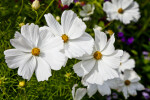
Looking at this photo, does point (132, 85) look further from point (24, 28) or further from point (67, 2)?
point (24, 28)

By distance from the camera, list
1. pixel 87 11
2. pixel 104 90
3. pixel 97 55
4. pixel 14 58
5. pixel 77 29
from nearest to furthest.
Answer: pixel 14 58 < pixel 77 29 < pixel 97 55 < pixel 104 90 < pixel 87 11

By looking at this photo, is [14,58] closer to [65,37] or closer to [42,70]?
[42,70]

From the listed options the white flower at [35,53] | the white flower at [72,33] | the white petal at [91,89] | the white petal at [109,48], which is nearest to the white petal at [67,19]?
the white flower at [72,33]

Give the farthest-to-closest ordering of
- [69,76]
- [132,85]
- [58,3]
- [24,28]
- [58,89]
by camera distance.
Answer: [132,85] → [58,3] → [58,89] → [69,76] → [24,28]

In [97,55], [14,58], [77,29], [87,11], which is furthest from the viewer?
[87,11]

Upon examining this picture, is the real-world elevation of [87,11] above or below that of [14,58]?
above

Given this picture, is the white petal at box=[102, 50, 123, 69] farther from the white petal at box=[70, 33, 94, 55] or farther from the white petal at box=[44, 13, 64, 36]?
the white petal at box=[44, 13, 64, 36]

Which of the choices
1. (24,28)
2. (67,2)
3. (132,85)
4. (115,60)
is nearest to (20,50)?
(24,28)

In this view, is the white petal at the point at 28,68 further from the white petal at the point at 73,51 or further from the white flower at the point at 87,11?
the white flower at the point at 87,11

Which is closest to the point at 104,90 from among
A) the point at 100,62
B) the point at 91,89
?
the point at 91,89
